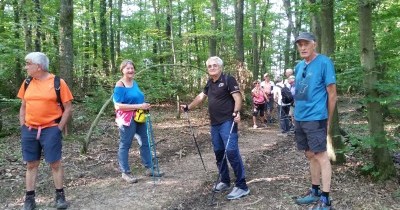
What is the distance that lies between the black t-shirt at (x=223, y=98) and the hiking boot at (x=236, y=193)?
99 centimetres

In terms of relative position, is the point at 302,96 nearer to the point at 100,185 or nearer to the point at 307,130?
the point at 307,130

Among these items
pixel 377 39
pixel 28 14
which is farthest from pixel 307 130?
pixel 28 14

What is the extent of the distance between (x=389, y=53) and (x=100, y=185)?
20.1 ft

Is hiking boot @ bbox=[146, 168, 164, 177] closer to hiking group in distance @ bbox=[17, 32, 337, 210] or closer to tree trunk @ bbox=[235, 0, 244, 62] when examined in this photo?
hiking group in distance @ bbox=[17, 32, 337, 210]

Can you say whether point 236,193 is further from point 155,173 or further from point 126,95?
point 126,95

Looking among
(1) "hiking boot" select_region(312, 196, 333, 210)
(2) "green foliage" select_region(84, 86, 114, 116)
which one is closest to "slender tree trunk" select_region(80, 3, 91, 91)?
(2) "green foliage" select_region(84, 86, 114, 116)

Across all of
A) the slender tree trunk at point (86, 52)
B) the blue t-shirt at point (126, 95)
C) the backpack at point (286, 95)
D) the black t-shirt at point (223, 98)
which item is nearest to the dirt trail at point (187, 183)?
the black t-shirt at point (223, 98)

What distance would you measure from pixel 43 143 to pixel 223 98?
A: 247cm

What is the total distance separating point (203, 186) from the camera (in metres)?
5.68

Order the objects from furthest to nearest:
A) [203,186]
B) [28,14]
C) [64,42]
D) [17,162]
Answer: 1. [28,14]
2. [64,42]
3. [17,162]
4. [203,186]

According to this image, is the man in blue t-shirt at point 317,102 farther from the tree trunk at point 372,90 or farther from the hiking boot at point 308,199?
the tree trunk at point 372,90

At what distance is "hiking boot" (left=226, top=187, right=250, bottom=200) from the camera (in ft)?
16.5

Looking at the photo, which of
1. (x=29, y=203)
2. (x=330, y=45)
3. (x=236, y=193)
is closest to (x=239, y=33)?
(x=330, y=45)

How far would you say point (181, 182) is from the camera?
19.4ft
